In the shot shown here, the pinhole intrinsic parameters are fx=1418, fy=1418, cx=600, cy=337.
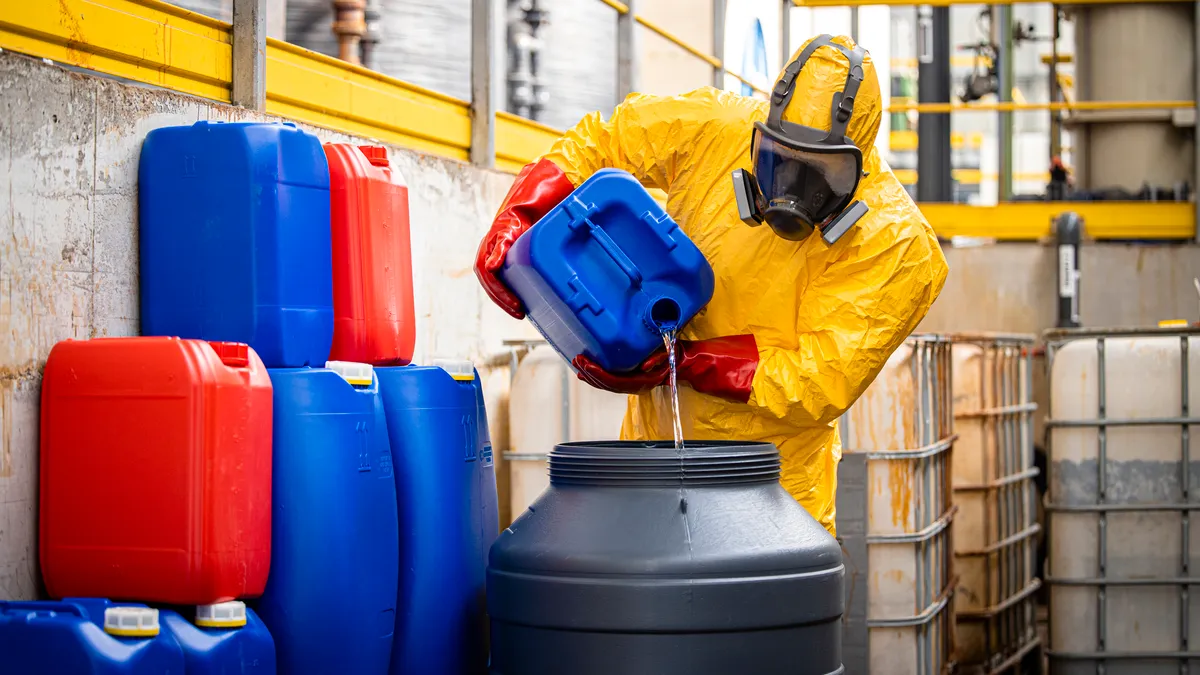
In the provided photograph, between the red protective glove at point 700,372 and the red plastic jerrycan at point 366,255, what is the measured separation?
427 mm

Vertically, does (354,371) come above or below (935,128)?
Result: below

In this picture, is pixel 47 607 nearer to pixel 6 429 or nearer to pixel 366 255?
pixel 6 429

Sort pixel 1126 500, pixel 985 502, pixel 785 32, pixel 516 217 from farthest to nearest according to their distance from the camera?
pixel 785 32 → pixel 985 502 → pixel 1126 500 → pixel 516 217

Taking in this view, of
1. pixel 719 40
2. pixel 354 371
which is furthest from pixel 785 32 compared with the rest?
pixel 354 371

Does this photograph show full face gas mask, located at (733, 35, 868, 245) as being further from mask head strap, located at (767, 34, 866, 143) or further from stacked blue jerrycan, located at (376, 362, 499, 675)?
stacked blue jerrycan, located at (376, 362, 499, 675)

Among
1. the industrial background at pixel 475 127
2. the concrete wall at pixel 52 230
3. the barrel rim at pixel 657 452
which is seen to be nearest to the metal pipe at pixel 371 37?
the industrial background at pixel 475 127

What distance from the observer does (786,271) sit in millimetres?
3264

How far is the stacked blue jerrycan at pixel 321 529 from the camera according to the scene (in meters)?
2.62

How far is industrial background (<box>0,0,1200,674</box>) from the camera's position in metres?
2.63

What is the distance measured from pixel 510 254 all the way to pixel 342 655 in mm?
903

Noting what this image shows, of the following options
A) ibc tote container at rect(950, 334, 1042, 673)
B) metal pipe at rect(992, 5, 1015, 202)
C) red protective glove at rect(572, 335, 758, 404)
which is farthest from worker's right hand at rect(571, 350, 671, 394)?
metal pipe at rect(992, 5, 1015, 202)

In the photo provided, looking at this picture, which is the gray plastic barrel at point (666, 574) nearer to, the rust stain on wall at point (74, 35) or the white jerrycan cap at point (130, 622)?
Answer: the white jerrycan cap at point (130, 622)

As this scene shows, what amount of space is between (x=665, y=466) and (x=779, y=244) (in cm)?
84

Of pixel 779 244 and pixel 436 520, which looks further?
pixel 779 244
